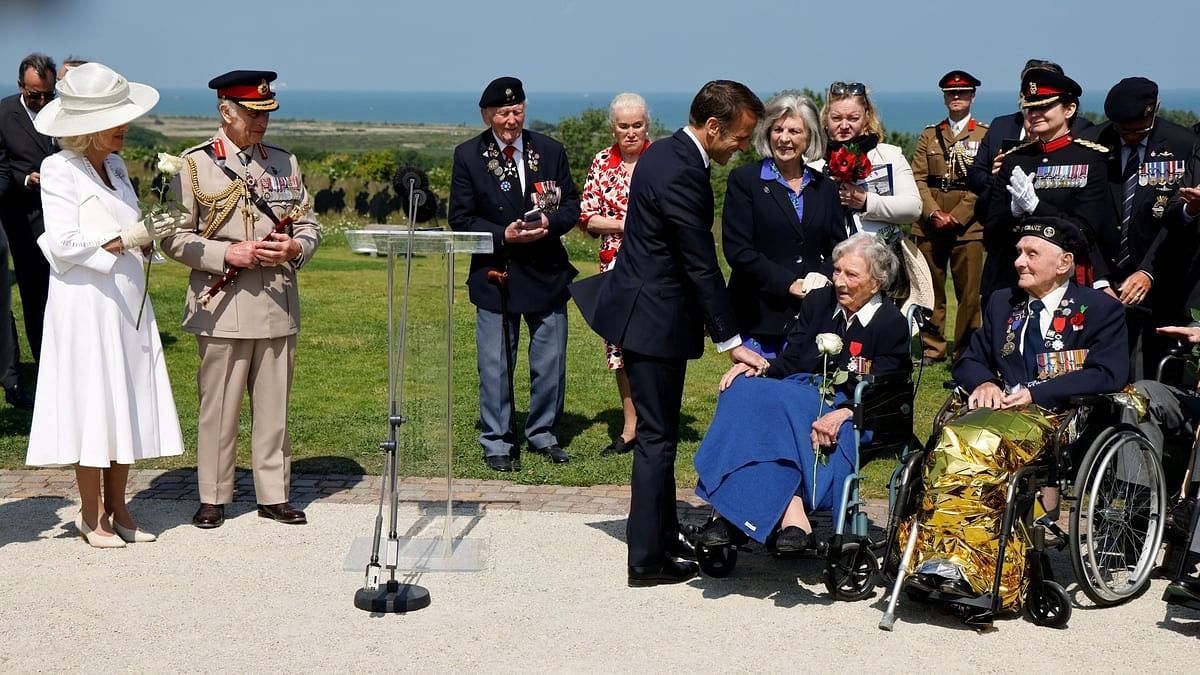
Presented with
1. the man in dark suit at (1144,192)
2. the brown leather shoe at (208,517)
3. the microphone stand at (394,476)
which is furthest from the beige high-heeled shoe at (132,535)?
the man in dark suit at (1144,192)

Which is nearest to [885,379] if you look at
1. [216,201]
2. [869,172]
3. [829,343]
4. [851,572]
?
[829,343]

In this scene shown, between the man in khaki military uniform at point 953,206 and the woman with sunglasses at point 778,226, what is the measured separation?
433cm

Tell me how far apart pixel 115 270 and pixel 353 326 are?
22.6 feet

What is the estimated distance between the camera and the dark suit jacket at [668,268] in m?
5.40

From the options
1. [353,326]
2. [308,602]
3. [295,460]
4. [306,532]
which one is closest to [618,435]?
[295,460]

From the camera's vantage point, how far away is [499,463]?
7484mm

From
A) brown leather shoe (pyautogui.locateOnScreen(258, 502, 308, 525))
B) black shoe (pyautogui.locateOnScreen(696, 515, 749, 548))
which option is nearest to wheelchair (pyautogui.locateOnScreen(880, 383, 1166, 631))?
black shoe (pyautogui.locateOnScreen(696, 515, 749, 548))

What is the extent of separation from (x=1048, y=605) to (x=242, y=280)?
3809 millimetres

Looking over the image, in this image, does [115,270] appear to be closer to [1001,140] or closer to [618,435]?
[618,435]

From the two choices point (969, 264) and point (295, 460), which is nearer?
point (295, 460)

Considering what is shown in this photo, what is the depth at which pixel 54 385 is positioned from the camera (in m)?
5.86

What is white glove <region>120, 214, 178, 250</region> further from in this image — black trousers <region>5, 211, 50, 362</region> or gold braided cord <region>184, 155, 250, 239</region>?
black trousers <region>5, 211, 50, 362</region>

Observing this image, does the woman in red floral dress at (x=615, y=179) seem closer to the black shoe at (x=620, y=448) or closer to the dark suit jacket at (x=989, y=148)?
the black shoe at (x=620, y=448)

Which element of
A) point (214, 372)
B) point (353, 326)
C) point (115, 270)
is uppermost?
point (115, 270)
